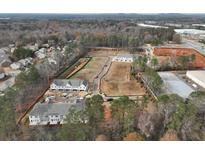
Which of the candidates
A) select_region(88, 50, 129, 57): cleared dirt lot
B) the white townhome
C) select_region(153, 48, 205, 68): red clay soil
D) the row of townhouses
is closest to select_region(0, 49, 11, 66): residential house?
select_region(88, 50, 129, 57): cleared dirt lot

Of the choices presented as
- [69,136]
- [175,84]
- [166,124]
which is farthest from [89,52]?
[69,136]

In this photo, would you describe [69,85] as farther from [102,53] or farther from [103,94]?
[102,53]

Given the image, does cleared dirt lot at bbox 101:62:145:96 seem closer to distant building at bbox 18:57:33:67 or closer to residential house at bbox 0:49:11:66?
distant building at bbox 18:57:33:67

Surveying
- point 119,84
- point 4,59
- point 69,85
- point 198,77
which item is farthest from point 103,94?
point 4,59

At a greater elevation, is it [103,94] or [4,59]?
[4,59]

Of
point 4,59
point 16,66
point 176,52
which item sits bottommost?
point 16,66

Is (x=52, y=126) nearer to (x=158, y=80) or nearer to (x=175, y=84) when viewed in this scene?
(x=158, y=80)

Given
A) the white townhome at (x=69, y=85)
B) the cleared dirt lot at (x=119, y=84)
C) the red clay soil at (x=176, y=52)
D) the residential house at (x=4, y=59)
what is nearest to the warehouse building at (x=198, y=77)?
the cleared dirt lot at (x=119, y=84)
